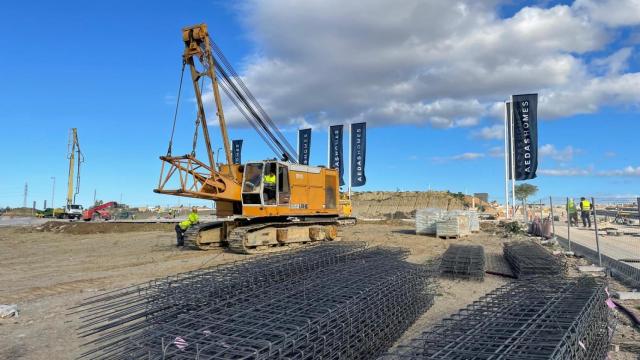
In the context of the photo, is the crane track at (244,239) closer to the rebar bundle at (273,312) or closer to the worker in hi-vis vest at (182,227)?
the worker in hi-vis vest at (182,227)

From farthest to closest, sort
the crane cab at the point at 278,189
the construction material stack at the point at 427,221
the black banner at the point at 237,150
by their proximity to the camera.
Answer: the black banner at the point at 237,150 < the construction material stack at the point at 427,221 < the crane cab at the point at 278,189

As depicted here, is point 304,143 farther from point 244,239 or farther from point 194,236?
point 244,239

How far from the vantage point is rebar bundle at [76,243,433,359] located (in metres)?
3.75

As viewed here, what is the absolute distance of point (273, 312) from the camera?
4789mm

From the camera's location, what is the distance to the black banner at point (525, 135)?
24969 millimetres

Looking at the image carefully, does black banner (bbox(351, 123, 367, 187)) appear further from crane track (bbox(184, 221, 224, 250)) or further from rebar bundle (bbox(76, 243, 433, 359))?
rebar bundle (bbox(76, 243, 433, 359))

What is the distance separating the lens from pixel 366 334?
4992 mm

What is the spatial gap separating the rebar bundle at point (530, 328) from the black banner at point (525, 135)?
20846 mm

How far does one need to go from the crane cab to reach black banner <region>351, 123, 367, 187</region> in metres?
13.9

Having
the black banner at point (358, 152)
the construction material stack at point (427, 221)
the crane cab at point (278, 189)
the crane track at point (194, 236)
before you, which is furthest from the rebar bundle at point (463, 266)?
the black banner at point (358, 152)

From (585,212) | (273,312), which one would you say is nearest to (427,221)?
(585,212)

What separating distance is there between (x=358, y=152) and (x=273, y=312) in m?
27.4

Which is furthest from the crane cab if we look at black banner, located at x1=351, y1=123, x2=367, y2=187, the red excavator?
the red excavator

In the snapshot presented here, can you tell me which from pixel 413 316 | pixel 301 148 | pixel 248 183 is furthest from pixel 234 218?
pixel 301 148
